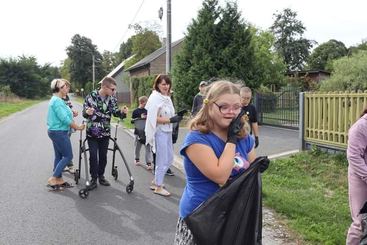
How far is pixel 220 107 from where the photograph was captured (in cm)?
271

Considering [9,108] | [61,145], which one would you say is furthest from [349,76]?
[9,108]

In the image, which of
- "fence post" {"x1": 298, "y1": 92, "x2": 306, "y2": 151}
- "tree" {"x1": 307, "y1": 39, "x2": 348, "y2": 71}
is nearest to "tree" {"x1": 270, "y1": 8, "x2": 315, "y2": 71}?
"tree" {"x1": 307, "y1": 39, "x2": 348, "y2": 71}

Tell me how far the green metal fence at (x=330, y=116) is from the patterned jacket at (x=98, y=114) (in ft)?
15.9

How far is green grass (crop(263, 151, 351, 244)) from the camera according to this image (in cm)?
516

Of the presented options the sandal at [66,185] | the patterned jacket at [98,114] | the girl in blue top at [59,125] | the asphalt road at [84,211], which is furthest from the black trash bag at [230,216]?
the sandal at [66,185]

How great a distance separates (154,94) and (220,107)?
4.48 metres

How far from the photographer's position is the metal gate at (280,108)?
16.7 m

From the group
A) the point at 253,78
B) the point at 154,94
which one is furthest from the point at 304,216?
the point at 253,78

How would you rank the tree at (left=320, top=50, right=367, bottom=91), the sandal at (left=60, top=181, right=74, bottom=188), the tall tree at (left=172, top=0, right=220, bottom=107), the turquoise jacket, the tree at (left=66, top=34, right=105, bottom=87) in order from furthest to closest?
the tree at (left=66, top=34, right=105, bottom=87) → the tree at (left=320, top=50, right=367, bottom=91) → the tall tree at (left=172, top=0, right=220, bottom=107) → the sandal at (left=60, top=181, right=74, bottom=188) → the turquoise jacket

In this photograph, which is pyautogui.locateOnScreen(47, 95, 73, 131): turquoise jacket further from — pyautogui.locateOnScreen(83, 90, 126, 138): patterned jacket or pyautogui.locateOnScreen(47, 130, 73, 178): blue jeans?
pyautogui.locateOnScreen(83, 90, 126, 138): patterned jacket

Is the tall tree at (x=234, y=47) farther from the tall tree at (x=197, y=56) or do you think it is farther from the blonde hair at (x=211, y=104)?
the blonde hair at (x=211, y=104)

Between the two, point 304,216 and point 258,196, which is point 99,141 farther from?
point 258,196

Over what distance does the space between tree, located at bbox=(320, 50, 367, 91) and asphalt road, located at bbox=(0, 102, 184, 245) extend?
15967mm

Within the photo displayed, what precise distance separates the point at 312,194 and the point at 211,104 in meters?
4.67
